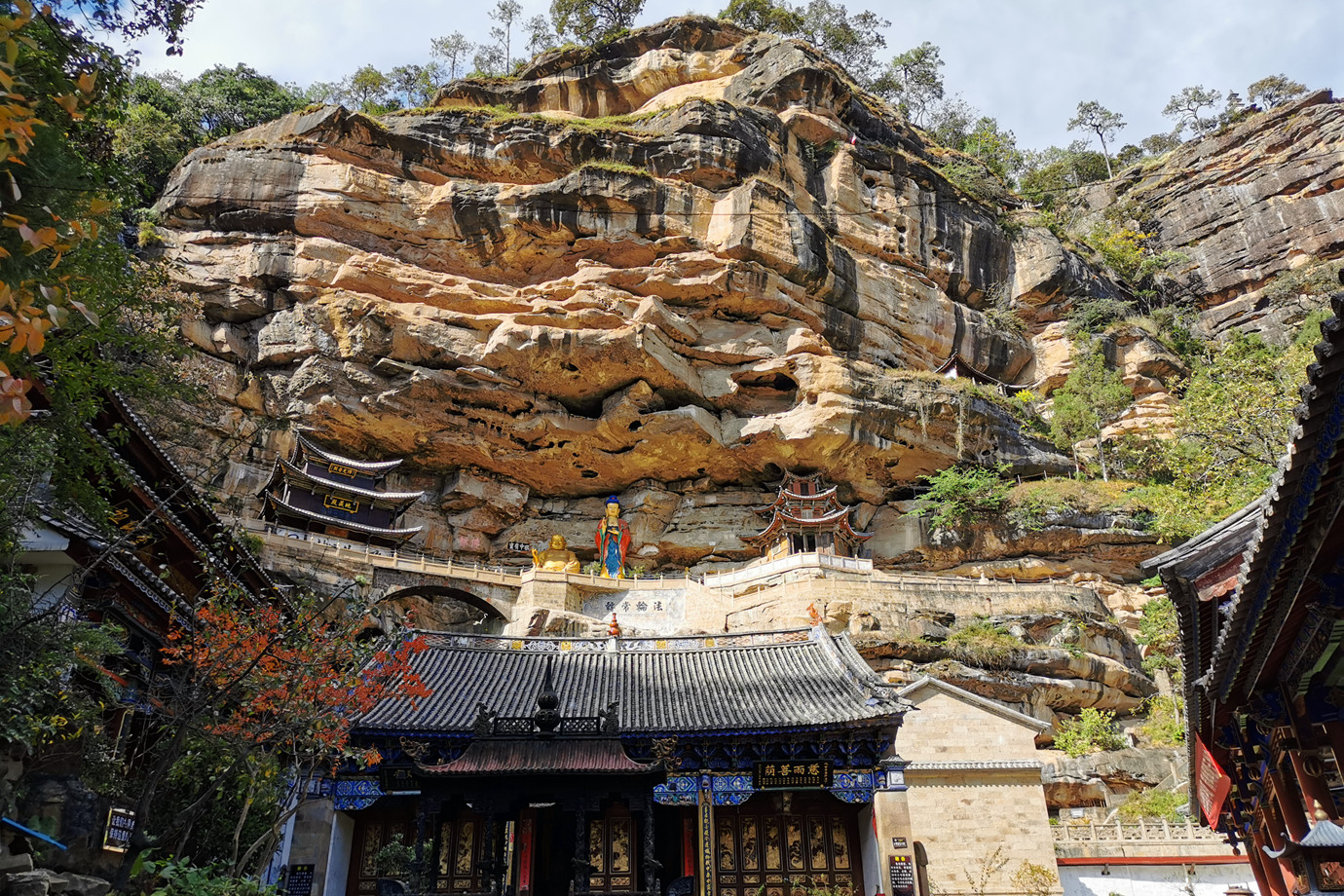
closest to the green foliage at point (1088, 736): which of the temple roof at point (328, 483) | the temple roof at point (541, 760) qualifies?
the temple roof at point (541, 760)

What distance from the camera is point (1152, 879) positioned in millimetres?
18641

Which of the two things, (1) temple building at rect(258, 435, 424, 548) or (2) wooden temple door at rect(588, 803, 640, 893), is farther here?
(1) temple building at rect(258, 435, 424, 548)

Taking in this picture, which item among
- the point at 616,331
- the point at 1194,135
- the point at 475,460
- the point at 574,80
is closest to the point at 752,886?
the point at 616,331

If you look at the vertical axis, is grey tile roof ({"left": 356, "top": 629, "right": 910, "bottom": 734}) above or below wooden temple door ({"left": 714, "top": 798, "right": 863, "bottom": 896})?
above

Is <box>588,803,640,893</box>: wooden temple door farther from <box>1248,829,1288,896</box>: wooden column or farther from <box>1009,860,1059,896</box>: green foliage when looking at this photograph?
<box>1248,829,1288,896</box>: wooden column

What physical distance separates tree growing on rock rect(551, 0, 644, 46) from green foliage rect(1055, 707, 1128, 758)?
45.3m

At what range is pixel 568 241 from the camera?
37781 millimetres

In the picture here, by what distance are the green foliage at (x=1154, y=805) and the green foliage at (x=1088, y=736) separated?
191 centimetres

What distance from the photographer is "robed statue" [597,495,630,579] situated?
3762 centimetres

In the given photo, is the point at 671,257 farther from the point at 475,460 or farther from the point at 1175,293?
the point at 1175,293

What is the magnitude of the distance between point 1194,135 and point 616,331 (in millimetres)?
50862

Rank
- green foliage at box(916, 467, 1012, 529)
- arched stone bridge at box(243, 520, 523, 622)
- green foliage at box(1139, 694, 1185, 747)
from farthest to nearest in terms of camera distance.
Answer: green foliage at box(916, 467, 1012, 529), arched stone bridge at box(243, 520, 523, 622), green foliage at box(1139, 694, 1185, 747)

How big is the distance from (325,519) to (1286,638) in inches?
1321

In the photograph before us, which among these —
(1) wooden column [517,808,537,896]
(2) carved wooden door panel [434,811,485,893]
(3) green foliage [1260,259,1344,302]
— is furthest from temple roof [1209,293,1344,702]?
(3) green foliage [1260,259,1344,302]
